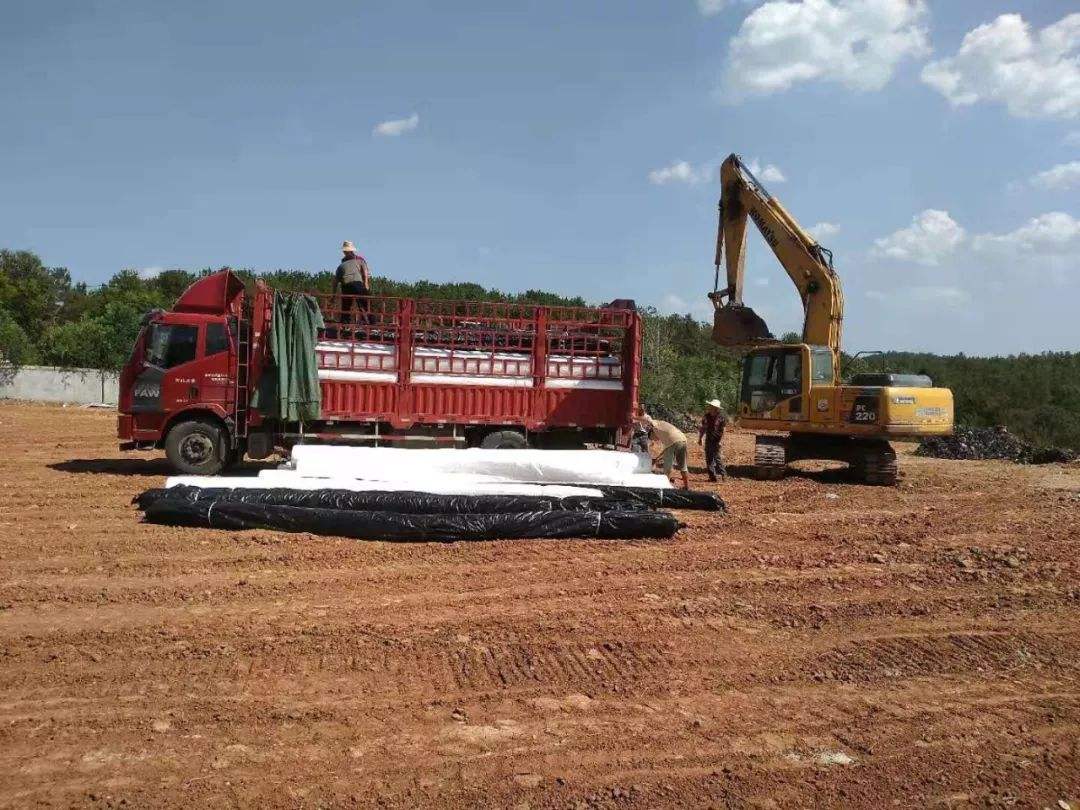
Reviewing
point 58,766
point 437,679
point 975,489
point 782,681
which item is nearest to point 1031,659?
point 782,681

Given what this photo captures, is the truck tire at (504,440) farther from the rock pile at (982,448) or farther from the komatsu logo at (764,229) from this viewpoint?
the rock pile at (982,448)

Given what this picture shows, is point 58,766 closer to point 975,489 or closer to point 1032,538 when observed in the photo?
point 1032,538

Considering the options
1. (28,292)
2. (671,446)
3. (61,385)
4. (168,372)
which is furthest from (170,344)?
(28,292)

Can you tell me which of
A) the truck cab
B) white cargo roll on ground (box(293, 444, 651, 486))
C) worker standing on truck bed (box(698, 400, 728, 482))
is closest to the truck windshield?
the truck cab

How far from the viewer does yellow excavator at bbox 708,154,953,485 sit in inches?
518

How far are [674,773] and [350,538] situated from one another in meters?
4.96

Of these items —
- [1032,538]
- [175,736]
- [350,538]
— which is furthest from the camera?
[1032,538]

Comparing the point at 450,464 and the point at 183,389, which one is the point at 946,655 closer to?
the point at 450,464

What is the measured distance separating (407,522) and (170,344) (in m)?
5.63

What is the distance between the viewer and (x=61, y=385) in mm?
36062

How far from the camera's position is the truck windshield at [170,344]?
449 inches

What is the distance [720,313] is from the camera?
16.1 m

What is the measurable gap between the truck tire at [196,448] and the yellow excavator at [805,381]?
29.2 ft

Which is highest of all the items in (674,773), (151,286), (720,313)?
(151,286)
